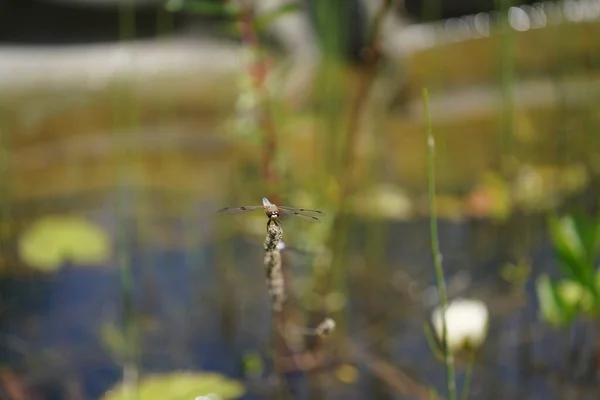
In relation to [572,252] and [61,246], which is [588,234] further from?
[61,246]

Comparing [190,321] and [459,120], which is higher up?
[459,120]

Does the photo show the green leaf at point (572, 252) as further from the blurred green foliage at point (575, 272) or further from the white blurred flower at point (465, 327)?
the white blurred flower at point (465, 327)

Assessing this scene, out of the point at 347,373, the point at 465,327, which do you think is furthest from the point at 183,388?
the point at 465,327

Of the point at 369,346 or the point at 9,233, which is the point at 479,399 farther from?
the point at 9,233

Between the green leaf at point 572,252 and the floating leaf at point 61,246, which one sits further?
the floating leaf at point 61,246

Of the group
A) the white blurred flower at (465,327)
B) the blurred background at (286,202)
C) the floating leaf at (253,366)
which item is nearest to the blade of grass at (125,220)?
the blurred background at (286,202)

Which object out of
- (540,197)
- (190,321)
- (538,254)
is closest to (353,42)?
(540,197)
